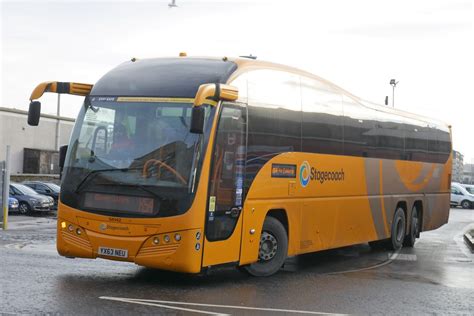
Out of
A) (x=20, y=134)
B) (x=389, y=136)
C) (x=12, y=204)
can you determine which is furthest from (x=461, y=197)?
(x=20, y=134)

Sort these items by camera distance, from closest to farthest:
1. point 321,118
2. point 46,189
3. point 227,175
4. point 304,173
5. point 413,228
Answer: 1. point 227,175
2. point 304,173
3. point 321,118
4. point 413,228
5. point 46,189

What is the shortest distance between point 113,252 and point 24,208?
2178 centimetres

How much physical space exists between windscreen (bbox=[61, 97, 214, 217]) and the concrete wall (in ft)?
164

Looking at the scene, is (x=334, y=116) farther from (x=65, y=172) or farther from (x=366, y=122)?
(x=65, y=172)

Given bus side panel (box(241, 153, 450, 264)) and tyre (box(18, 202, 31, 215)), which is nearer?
bus side panel (box(241, 153, 450, 264))

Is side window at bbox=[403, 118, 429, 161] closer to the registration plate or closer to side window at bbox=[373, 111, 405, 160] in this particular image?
side window at bbox=[373, 111, 405, 160]

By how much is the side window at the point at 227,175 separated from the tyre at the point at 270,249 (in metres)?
1.03

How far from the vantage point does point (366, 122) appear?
15555 mm

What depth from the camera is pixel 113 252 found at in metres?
10.0

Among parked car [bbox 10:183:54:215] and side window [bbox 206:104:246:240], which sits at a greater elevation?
side window [bbox 206:104:246:240]

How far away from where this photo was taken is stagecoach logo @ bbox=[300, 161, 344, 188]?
40.9ft

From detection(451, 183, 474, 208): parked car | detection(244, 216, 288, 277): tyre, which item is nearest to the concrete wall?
detection(451, 183, 474, 208): parked car

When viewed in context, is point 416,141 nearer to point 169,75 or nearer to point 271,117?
point 271,117

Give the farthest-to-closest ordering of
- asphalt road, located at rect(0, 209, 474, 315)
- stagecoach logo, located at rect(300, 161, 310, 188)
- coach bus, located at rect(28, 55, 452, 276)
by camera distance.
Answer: stagecoach logo, located at rect(300, 161, 310, 188) → coach bus, located at rect(28, 55, 452, 276) → asphalt road, located at rect(0, 209, 474, 315)
